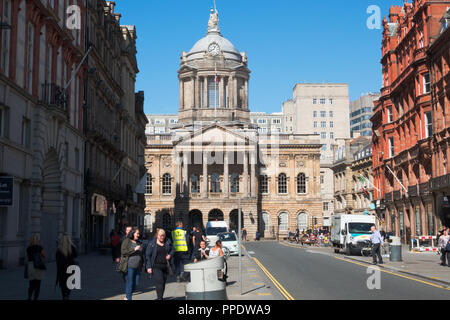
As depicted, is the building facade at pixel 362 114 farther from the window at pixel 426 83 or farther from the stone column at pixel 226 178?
the window at pixel 426 83

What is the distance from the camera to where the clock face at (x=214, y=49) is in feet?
336

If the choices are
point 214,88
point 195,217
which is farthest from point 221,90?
point 195,217

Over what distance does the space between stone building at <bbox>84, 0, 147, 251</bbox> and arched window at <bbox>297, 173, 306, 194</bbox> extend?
35.8 metres

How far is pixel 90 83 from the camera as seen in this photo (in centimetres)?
3875

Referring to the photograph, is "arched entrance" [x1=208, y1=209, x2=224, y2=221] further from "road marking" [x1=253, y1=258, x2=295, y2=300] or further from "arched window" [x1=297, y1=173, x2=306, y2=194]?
"road marking" [x1=253, y1=258, x2=295, y2=300]

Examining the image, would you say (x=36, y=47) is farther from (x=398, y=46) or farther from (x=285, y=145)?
(x=285, y=145)

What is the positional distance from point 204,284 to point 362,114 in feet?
471

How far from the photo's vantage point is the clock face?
336 feet

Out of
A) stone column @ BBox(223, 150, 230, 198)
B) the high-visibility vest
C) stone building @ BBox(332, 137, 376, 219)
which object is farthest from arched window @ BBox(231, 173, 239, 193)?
the high-visibility vest

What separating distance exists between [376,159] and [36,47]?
4129 cm

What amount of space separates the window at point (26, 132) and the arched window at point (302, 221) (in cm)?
7034

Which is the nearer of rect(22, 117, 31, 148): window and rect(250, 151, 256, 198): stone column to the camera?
rect(22, 117, 31, 148): window

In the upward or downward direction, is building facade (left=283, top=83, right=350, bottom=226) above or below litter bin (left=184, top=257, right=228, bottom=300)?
above

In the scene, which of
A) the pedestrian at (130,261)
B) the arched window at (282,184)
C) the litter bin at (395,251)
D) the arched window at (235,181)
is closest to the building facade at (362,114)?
the arched window at (282,184)
